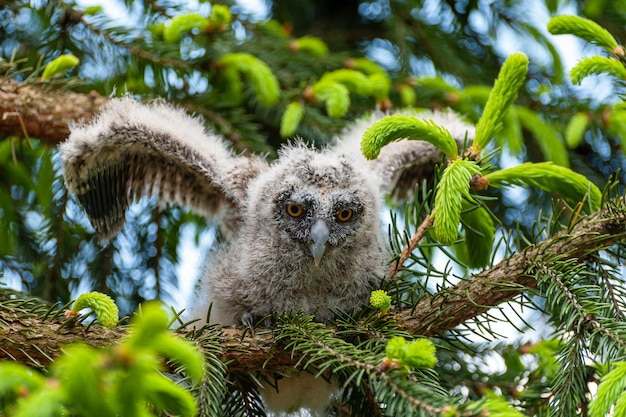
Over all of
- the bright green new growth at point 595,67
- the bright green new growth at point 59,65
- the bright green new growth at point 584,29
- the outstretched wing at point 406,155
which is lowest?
the outstretched wing at point 406,155

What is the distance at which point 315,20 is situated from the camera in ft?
16.1

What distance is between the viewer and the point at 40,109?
3.04 meters

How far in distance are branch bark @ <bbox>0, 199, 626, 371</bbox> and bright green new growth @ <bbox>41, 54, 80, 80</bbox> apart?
133 centimetres

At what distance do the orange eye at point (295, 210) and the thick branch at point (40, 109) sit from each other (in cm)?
112

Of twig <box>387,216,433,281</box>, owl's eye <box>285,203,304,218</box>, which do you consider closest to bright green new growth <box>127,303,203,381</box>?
twig <box>387,216,433,281</box>

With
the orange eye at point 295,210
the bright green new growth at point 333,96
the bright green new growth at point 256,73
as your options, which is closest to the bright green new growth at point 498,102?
the orange eye at point 295,210

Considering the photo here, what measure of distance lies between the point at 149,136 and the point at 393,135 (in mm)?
1039

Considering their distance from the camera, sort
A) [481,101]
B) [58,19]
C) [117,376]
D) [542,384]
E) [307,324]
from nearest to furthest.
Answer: [117,376], [307,324], [542,384], [58,19], [481,101]

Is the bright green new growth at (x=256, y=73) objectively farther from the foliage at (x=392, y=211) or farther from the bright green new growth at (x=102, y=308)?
the bright green new growth at (x=102, y=308)

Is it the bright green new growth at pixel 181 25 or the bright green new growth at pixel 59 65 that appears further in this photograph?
the bright green new growth at pixel 181 25

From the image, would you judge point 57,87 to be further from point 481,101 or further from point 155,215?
point 481,101

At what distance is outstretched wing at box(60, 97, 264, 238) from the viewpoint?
8.58ft

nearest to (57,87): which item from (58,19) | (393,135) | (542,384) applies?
(58,19)

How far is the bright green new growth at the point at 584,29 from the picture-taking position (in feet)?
7.27
